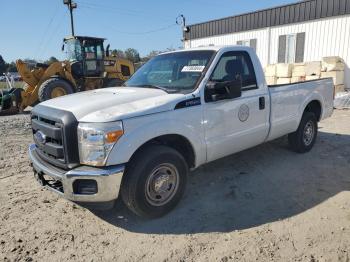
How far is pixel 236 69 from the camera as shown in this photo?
4.78m

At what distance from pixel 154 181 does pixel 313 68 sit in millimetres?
12961

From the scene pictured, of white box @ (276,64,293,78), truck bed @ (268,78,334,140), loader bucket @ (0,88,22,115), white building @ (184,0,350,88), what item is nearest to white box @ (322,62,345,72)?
white building @ (184,0,350,88)

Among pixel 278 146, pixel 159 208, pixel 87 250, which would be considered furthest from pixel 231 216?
pixel 278 146

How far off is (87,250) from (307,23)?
16.9 metres

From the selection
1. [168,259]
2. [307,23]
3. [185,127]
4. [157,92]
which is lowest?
[168,259]

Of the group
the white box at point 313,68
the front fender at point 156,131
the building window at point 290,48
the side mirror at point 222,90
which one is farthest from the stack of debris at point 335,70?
the front fender at point 156,131

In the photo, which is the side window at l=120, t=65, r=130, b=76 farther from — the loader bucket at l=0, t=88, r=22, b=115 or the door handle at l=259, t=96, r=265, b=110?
the door handle at l=259, t=96, r=265, b=110

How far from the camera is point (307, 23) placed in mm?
16812

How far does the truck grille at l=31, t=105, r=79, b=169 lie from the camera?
11.0ft

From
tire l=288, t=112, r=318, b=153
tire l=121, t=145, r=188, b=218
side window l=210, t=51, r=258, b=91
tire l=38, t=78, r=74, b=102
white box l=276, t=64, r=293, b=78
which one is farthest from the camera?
white box l=276, t=64, r=293, b=78

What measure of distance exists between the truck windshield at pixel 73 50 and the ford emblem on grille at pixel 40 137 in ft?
34.9

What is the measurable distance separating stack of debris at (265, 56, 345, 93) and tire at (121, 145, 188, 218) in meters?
11.1

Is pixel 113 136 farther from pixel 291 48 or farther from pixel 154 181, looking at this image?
pixel 291 48

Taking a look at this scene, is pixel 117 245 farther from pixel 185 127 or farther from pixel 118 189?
pixel 185 127
